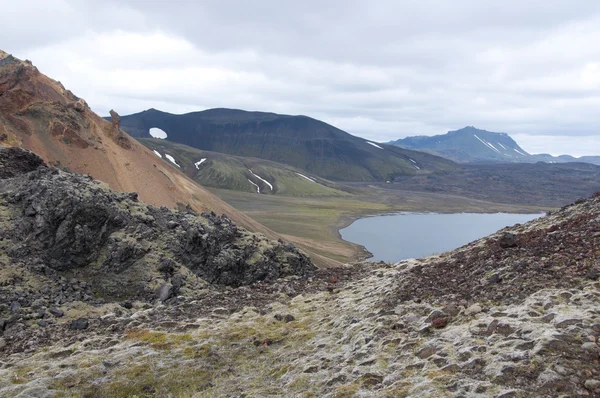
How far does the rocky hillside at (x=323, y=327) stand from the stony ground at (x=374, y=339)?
0.16ft

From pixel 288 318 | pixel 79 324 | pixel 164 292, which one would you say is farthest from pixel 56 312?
pixel 288 318

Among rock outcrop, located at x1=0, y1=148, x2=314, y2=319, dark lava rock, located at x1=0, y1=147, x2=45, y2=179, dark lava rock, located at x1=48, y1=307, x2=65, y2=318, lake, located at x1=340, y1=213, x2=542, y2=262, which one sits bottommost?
lake, located at x1=340, y1=213, x2=542, y2=262

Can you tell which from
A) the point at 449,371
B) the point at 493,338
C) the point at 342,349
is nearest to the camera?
the point at 449,371

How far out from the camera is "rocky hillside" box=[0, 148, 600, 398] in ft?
32.1

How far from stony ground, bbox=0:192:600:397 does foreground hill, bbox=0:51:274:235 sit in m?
26.8

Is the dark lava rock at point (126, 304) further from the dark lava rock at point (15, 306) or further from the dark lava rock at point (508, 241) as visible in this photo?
the dark lava rock at point (508, 241)

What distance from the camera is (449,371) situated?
9.84 m

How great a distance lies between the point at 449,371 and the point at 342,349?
4.01 metres

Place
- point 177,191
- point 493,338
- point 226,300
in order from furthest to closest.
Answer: point 177,191 < point 226,300 < point 493,338

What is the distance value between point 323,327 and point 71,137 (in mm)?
38004

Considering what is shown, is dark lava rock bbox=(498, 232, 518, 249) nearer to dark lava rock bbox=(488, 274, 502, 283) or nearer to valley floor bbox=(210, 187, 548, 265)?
dark lava rock bbox=(488, 274, 502, 283)

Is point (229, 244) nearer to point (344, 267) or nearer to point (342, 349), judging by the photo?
point (344, 267)

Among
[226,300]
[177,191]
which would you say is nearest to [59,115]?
[177,191]

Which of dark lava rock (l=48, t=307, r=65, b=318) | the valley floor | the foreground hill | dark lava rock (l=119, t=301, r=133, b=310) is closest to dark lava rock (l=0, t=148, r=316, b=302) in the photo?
dark lava rock (l=119, t=301, r=133, b=310)
